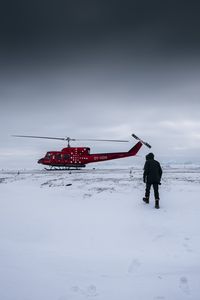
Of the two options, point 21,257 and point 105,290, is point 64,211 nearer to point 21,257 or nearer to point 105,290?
point 21,257

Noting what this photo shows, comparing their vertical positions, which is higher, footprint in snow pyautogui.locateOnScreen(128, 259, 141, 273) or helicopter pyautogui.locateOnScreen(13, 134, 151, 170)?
helicopter pyautogui.locateOnScreen(13, 134, 151, 170)

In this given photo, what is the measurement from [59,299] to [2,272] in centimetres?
151

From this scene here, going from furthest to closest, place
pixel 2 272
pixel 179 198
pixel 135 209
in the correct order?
pixel 179 198 → pixel 135 209 → pixel 2 272

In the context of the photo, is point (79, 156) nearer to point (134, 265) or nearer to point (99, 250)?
point (99, 250)

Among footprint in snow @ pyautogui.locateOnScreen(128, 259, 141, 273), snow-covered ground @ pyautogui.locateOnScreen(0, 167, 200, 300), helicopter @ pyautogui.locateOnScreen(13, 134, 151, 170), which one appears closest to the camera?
snow-covered ground @ pyautogui.locateOnScreen(0, 167, 200, 300)

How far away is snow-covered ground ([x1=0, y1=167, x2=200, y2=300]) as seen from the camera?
4441 mm

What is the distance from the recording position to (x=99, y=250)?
6012mm

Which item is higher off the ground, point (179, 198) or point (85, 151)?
point (85, 151)

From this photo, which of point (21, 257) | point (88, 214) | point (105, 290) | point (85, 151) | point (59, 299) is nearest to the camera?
point (59, 299)

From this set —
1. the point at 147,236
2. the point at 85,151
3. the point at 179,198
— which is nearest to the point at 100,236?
the point at 147,236

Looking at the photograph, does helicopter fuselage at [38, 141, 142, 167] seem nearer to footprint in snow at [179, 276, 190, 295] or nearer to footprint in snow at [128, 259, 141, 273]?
footprint in snow at [128, 259, 141, 273]

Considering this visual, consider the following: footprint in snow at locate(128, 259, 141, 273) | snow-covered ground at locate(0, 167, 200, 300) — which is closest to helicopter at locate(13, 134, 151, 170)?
snow-covered ground at locate(0, 167, 200, 300)

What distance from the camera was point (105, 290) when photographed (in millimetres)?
4418

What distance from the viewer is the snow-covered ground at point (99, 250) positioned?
14.6 ft
